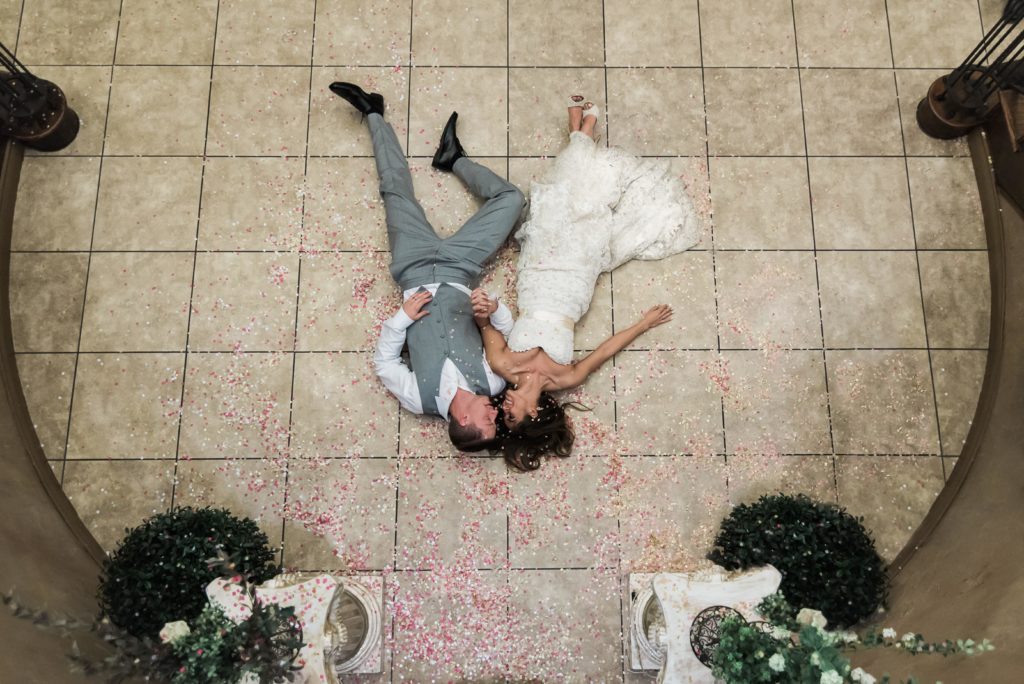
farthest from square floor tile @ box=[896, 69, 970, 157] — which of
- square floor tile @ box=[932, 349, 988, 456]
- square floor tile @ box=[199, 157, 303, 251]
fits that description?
square floor tile @ box=[199, 157, 303, 251]

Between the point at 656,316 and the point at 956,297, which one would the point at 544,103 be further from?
the point at 956,297

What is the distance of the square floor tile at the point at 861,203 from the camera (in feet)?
11.3

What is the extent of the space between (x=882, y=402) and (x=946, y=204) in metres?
0.98

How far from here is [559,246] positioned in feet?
10.5

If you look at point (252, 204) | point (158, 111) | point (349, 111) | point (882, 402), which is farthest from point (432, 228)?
point (882, 402)

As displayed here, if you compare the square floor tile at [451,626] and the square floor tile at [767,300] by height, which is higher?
the square floor tile at [767,300]

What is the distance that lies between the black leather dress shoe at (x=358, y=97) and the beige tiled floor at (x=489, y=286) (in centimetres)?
11

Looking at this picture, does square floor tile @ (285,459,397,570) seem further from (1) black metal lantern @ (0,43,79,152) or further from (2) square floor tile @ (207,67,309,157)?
(1) black metal lantern @ (0,43,79,152)

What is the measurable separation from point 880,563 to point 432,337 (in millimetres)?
1867

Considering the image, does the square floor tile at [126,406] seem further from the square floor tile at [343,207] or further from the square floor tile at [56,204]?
the square floor tile at [343,207]

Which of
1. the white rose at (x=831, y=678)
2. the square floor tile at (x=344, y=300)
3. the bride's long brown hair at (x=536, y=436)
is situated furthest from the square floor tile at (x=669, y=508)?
the square floor tile at (x=344, y=300)

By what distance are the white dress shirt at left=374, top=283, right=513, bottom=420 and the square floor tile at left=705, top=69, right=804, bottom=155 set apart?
1.37 metres

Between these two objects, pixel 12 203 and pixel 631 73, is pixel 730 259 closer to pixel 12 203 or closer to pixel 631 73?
pixel 631 73

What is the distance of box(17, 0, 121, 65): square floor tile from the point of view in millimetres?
3586
